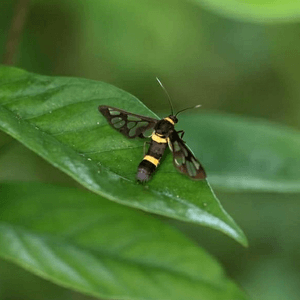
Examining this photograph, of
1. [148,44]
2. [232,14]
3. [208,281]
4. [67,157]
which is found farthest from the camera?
[148,44]

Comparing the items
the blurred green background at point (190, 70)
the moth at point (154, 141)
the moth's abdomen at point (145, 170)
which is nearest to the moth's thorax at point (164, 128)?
the moth at point (154, 141)

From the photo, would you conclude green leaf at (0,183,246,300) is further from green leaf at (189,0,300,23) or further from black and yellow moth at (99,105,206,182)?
green leaf at (189,0,300,23)

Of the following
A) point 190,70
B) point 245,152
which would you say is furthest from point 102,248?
point 190,70

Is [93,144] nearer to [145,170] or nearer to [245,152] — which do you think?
[145,170]

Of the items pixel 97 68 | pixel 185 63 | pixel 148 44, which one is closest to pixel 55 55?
pixel 97 68

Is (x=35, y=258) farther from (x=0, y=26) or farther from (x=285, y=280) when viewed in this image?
(x=285, y=280)
